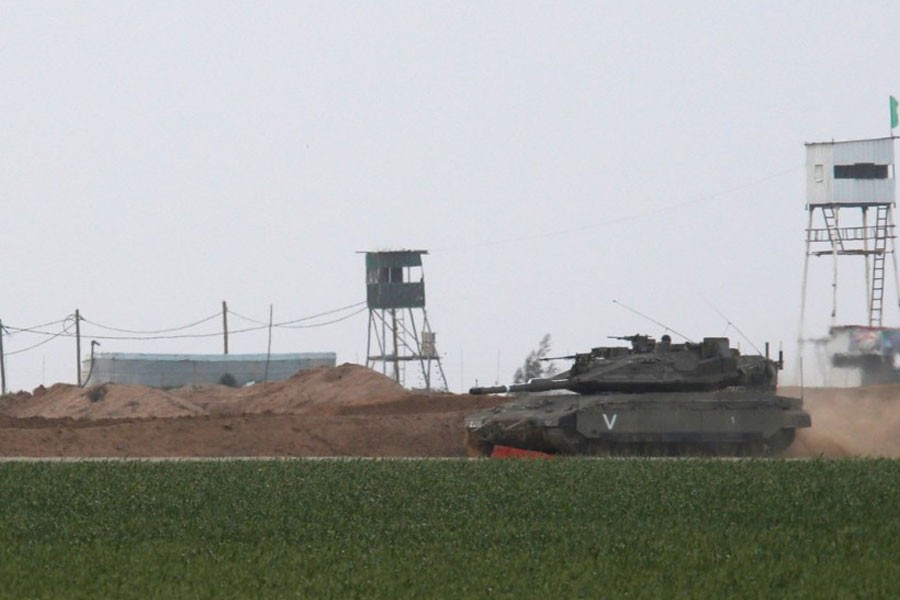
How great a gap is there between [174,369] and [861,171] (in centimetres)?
3405

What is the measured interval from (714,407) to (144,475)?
1059 cm

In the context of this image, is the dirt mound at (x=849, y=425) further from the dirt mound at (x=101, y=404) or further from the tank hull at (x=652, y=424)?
the dirt mound at (x=101, y=404)

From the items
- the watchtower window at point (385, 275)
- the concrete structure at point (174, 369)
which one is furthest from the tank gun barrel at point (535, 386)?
the concrete structure at point (174, 369)

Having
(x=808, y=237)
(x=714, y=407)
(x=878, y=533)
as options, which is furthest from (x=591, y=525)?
(x=808, y=237)

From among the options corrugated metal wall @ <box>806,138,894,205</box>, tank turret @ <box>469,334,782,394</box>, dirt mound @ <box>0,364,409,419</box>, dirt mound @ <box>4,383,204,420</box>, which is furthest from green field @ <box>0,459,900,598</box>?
corrugated metal wall @ <box>806,138,894,205</box>

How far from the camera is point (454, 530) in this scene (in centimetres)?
1692

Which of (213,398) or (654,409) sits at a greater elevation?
(654,409)

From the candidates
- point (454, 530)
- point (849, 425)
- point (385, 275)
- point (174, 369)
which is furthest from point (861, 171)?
point (454, 530)

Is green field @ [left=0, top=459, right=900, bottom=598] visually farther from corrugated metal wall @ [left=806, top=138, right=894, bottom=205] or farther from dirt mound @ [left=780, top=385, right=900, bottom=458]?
corrugated metal wall @ [left=806, top=138, right=894, bottom=205]

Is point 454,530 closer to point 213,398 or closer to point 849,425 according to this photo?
point 849,425

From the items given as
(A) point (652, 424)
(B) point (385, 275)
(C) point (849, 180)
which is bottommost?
(A) point (652, 424)

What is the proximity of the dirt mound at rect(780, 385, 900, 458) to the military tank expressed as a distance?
1.81 m

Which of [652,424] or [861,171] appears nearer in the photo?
[652,424]

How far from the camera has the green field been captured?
1345 cm
